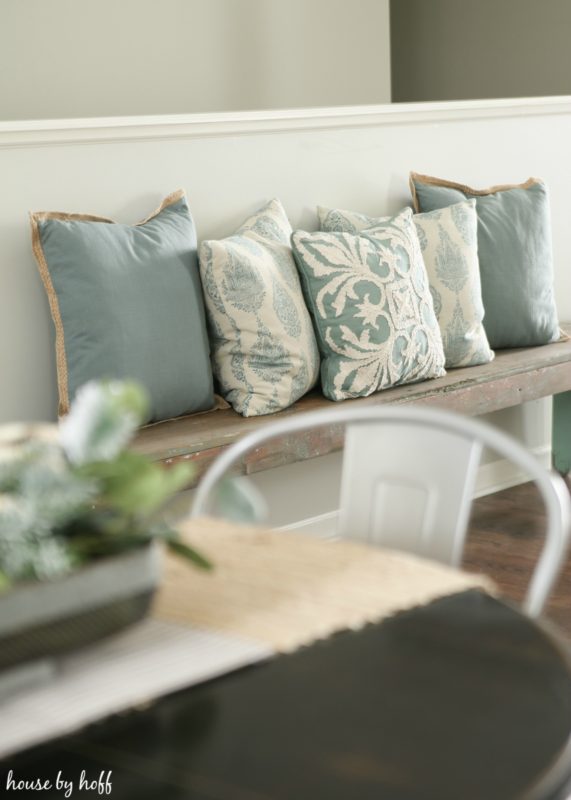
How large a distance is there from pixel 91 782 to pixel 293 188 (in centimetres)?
259

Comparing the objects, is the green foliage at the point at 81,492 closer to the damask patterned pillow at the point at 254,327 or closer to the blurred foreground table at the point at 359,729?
the blurred foreground table at the point at 359,729

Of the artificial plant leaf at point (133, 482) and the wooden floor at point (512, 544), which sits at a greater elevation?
the artificial plant leaf at point (133, 482)

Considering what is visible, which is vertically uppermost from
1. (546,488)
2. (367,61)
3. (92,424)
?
(367,61)

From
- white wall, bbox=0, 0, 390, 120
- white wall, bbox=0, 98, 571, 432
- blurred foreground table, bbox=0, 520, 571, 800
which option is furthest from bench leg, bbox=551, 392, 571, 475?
blurred foreground table, bbox=0, 520, 571, 800

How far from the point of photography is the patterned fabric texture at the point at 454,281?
3.28 meters

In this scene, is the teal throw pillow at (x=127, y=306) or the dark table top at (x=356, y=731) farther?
the teal throw pillow at (x=127, y=306)

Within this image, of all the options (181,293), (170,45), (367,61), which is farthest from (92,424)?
→ (367,61)

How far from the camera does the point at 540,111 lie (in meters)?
3.84

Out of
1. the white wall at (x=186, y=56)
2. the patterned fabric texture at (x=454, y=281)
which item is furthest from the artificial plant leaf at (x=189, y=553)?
the white wall at (x=186, y=56)

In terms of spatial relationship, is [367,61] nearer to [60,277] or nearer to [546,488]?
[60,277]

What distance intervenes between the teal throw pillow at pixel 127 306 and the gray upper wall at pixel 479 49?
3259 mm

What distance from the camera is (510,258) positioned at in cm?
350

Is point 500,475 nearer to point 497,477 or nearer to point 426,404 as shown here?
point 497,477

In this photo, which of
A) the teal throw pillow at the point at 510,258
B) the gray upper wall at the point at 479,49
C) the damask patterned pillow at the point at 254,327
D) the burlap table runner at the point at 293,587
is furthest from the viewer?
the gray upper wall at the point at 479,49
